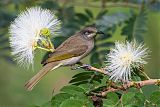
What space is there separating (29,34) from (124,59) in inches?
18.7

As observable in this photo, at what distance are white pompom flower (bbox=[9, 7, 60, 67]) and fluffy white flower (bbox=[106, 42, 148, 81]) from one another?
29cm

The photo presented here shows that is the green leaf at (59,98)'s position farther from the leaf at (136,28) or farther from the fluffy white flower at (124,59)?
the leaf at (136,28)

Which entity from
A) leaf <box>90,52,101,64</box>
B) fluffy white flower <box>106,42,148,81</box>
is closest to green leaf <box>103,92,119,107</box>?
fluffy white flower <box>106,42,148,81</box>

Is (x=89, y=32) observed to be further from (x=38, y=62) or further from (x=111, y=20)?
(x=38, y=62)

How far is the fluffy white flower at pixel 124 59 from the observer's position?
2.54m

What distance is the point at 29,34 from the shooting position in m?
2.79

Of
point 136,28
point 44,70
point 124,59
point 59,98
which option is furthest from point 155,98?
point 136,28

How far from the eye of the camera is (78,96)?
2.46 meters

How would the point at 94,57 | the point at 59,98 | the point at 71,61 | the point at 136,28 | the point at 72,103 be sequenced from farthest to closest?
the point at 94,57 < the point at 136,28 < the point at 71,61 < the point at 59,98 < the point at 72,103

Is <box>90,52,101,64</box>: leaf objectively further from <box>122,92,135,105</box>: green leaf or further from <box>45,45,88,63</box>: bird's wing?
<box>122,92,135,105</box>: green leaf

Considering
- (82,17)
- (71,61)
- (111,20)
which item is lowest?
(71,61)

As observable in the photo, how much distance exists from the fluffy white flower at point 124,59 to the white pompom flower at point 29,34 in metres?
0.29

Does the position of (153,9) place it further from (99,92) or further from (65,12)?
(99,92)


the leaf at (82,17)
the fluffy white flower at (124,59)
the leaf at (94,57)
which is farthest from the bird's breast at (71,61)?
the leaf at (82,17)
